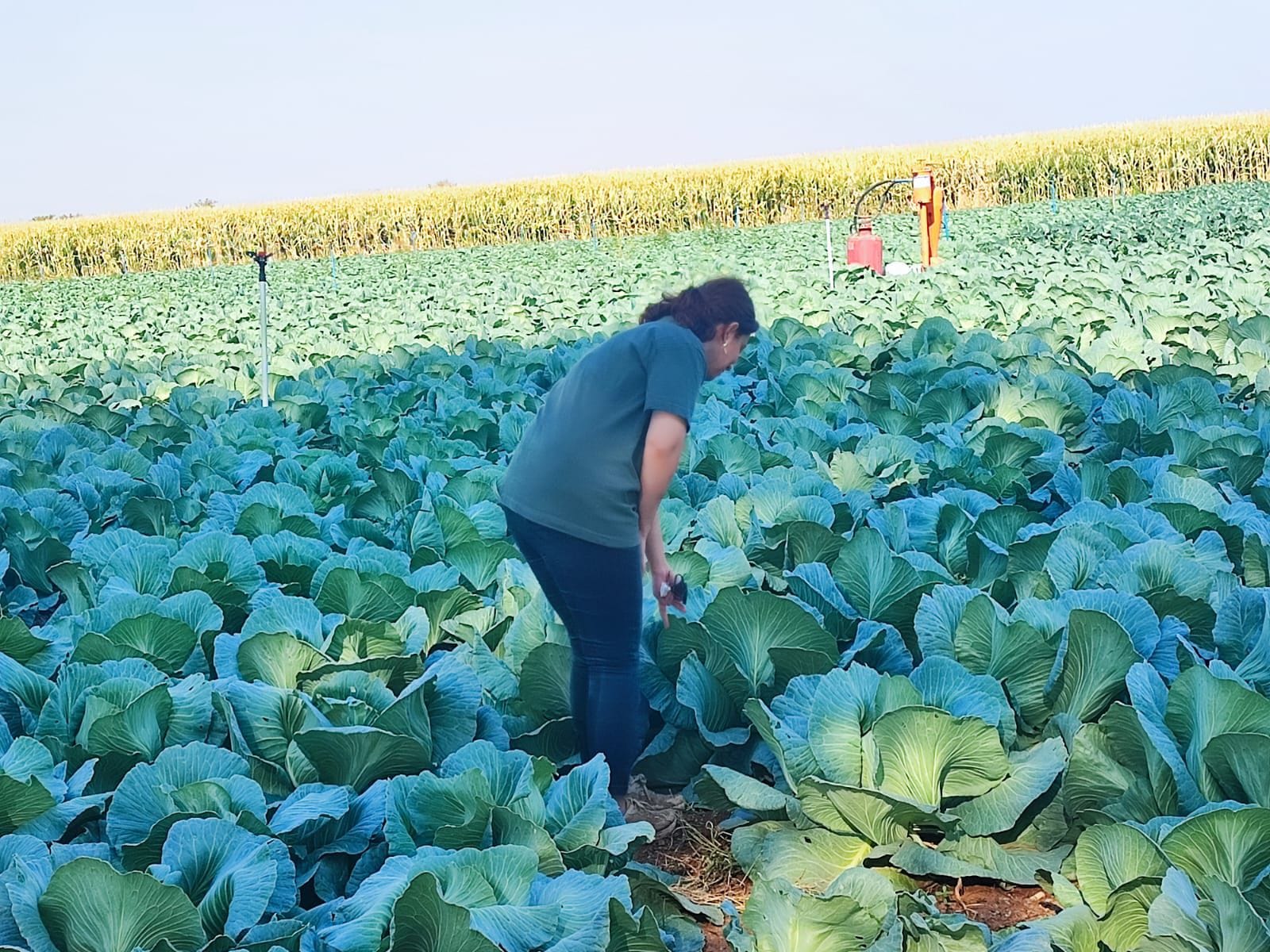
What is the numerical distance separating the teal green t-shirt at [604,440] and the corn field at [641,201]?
29.4 metres

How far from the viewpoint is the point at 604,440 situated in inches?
96.6

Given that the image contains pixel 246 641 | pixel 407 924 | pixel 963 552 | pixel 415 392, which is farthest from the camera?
pixel 415 392

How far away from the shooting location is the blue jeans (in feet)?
8.23

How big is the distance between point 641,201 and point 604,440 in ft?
103

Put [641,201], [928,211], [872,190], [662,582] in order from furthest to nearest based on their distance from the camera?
[641,201] → [872,190] → [928,211] → [662,582]

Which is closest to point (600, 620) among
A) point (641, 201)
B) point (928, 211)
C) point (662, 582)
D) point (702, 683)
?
point (662, 582)

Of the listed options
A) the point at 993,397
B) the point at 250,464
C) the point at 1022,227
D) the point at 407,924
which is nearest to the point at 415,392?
the point at 250,464

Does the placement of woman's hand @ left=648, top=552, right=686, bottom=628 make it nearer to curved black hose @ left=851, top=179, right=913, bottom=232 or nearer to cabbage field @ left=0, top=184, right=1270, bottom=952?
cabbage field @ left=0, top=184, right=1270, bottom=952

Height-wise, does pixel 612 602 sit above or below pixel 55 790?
above

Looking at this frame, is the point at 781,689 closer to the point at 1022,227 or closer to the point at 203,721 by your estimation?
the point at 203,721

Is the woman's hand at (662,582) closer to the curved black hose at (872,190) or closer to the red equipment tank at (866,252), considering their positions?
the red equipment tank at (866,252)

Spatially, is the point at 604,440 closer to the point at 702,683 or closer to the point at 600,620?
the point at 600,620

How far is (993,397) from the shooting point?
5043 mm

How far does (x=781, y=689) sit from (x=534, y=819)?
0.80 metres
